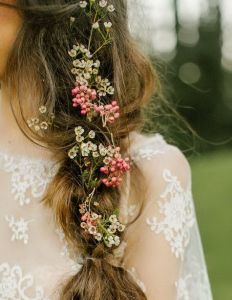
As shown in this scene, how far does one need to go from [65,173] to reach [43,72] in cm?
33

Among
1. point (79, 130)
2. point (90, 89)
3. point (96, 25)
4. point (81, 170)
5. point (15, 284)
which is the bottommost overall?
point (15, 284)

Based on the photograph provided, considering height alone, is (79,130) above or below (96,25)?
below

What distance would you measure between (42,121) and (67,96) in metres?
0.11

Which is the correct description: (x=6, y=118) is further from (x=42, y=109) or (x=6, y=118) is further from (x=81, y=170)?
(x=81, y=170)

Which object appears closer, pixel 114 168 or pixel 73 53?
pixel 114 168

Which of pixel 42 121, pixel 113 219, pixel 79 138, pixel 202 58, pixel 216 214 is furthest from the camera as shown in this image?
pixel 202 58

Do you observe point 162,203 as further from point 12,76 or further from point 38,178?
point 12,76

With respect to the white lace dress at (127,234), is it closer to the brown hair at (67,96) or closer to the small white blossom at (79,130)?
the brown hair at (67,96)

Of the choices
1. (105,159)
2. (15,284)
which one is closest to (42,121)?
(105,159)

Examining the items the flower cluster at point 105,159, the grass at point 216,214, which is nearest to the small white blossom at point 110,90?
the flower cluster at point 105,159

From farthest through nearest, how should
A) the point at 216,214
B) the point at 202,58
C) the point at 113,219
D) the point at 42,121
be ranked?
the point at 202,58
the point at 216,214
the point at 42,121
the point at 113,219

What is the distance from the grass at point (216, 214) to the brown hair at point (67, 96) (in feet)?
19.0

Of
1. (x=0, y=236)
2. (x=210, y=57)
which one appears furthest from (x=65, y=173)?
(x=210, y=57)

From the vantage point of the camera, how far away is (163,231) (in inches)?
103
